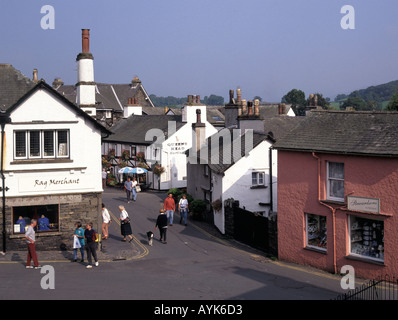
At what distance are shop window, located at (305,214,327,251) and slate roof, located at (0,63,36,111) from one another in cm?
1323

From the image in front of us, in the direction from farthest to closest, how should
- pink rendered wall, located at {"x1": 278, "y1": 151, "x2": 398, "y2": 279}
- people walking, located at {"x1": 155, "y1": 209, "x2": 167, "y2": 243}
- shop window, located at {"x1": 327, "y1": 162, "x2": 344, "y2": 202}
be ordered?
people walking, located at {"x1": 155, "y1": 209, "x2": 167, "y2": 243} < shop window, located at {"x1": 327, "y1": 162, "x2": 344, "y2": 202} < pink rendered wall, located at {"x1": 278, "y1": 151, "x2": 398, "y2": 279}

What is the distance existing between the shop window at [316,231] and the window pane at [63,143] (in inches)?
415

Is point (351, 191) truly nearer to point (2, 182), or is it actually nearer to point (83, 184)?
point (83, 184)

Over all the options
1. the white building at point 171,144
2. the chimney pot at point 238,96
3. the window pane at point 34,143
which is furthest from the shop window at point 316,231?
the white building at point 171,144

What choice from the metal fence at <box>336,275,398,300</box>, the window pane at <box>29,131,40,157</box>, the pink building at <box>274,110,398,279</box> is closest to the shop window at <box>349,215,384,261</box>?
the pink building at <box>274,110,398,279</box>

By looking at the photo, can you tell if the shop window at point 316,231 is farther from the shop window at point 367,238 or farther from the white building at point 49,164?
the white building at point 49,164

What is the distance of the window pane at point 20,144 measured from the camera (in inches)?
874

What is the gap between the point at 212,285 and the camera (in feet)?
56.9

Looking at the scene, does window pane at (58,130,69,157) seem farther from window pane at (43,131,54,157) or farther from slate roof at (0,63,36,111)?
slate roof at (0,63,36,111)

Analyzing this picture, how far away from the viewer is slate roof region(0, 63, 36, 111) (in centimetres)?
2284

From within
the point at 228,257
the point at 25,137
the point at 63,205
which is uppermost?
the point at 25,137

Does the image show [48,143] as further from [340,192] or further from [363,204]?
Result: [363,204]
